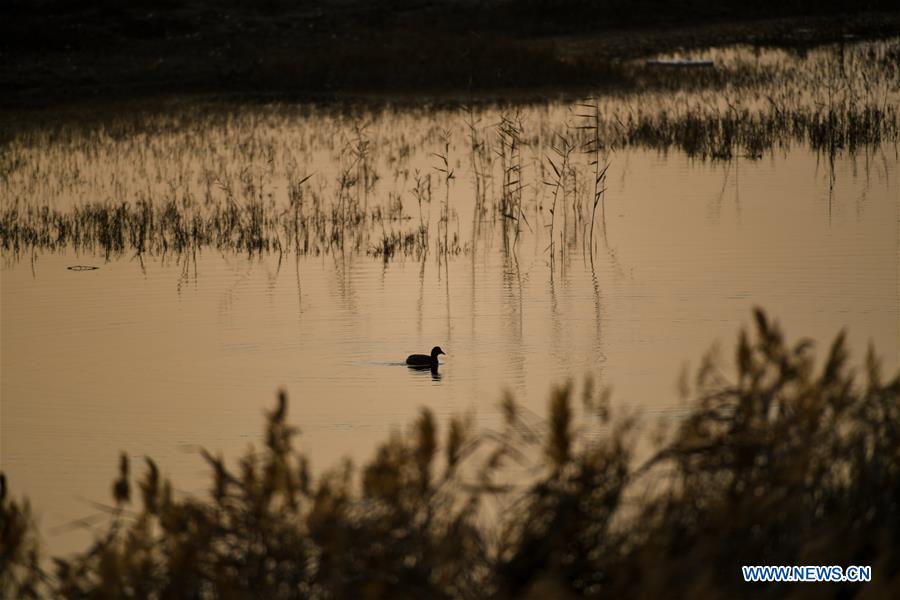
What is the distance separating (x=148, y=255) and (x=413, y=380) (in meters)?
5.29

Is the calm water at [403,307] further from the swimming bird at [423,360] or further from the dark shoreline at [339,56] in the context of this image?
the dark shoreline at [339,56]

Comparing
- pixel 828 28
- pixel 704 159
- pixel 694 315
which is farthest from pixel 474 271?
pixel 828 28

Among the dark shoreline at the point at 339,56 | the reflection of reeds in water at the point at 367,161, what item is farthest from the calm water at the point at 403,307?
the dark shoreline at the point at 339,56

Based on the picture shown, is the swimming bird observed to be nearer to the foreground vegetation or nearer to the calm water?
the calm water

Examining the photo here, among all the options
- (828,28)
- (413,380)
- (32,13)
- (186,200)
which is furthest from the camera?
(32,13)

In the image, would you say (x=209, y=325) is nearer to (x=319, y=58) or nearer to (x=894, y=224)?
(x=894, y=224)

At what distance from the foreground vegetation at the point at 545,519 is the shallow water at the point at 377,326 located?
8.19ft

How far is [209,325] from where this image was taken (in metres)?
10.6

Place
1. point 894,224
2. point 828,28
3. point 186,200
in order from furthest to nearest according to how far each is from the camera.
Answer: point 828,28
point 186,200
point 894,224

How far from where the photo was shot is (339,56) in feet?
112

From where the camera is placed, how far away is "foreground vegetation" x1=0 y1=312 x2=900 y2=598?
12.4ft

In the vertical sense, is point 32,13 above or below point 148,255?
above

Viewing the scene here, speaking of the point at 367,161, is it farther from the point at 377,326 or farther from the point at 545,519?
the point at 545,519

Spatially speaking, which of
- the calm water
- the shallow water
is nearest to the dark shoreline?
the calm water
